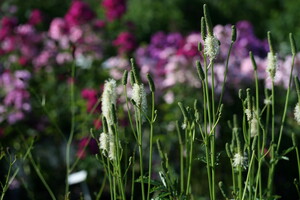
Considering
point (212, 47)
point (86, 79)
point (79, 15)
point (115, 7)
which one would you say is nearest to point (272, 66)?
point (212, 47)

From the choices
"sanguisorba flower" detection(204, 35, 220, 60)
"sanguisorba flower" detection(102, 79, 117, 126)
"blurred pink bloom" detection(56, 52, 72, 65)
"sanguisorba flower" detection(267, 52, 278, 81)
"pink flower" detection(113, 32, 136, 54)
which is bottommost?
"sanguisorba flower" detection(102, 79, 117, 126)

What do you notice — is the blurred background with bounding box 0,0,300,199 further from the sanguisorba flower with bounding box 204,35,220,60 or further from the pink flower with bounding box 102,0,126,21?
the sanguisorba flower with bounding box 204,35,220,60

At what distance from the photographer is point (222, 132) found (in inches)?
160

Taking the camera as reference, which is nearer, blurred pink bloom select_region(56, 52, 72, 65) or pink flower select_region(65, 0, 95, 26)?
blurred pink bloom select_region(56, 52, 72, 65)

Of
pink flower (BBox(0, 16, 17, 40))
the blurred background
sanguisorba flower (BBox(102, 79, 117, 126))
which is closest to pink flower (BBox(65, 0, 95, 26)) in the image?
the blurred background

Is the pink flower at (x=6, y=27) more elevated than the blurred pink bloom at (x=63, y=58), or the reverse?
the pink flower at (x=6, y=27)

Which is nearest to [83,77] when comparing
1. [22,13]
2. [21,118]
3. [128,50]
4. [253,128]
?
[128,50]

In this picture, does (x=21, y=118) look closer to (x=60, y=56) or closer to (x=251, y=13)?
(x=60, y=56)

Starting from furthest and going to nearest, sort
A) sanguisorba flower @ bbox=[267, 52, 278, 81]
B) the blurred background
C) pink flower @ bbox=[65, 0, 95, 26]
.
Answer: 1. pink flower @ bbox=[65, 0, 95, 26]
2. the blurred background
3. sanguisorba flower @ bbox=[267, 52, 278, 81]

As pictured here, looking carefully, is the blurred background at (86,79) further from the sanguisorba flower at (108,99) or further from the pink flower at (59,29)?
the sanguisorba flower at (108,99)

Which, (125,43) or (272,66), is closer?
(272,66)

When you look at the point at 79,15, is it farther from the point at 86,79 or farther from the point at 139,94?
the point at 139,94

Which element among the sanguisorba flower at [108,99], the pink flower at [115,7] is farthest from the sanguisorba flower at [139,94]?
the pink flower at [115,7]

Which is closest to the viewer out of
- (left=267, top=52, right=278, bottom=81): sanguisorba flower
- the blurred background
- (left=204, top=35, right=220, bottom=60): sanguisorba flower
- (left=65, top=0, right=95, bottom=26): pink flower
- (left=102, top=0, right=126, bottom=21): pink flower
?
(left=204, top=35, right=220, bottom=60): sanguisorba flower
